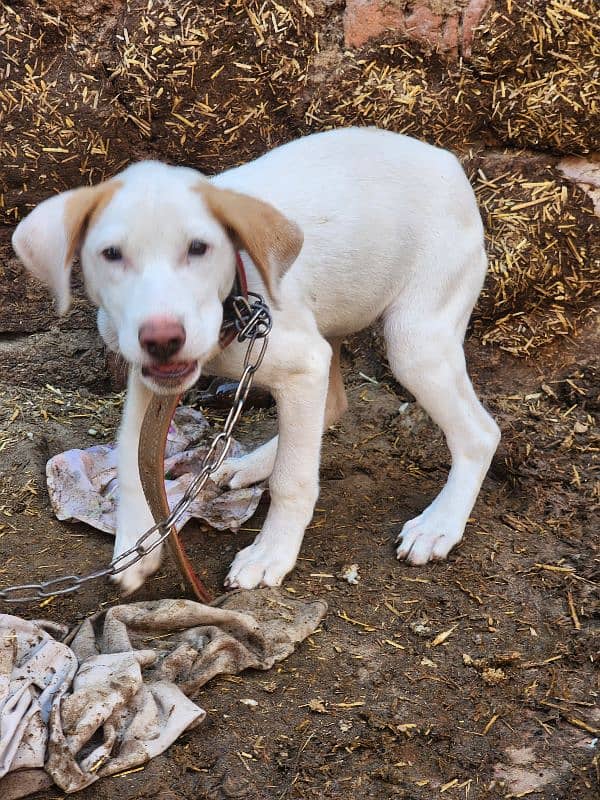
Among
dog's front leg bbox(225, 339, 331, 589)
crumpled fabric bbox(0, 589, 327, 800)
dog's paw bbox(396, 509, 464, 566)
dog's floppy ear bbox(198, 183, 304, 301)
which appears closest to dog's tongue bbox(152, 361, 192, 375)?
dog's floppy ear bbox(198, 183, 304, 301)

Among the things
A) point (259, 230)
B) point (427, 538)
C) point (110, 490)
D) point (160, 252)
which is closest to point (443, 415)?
point (427, 538)

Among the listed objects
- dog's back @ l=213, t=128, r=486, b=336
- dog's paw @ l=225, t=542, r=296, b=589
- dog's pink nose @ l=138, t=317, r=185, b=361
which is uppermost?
dog's pink nose @ l=138, t=317, r=185, b=361

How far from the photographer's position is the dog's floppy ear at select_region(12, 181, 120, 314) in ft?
10.1

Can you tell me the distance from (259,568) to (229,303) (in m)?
1.12

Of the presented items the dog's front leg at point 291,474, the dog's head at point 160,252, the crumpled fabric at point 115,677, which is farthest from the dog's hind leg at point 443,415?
the dog's head at point 160,252

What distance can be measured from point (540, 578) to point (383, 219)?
1.63 meters

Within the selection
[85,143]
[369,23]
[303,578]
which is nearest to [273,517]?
[303,578]

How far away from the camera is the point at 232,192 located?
10.6 ft

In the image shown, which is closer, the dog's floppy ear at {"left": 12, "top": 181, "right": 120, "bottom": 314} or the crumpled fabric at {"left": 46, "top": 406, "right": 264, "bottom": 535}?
the dog's floppy ear at {"left": 12, "top": 181, "right": 120, "bottom": 314}

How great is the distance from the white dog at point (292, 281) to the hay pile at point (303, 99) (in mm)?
1091

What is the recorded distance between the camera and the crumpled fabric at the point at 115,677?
8.96ft

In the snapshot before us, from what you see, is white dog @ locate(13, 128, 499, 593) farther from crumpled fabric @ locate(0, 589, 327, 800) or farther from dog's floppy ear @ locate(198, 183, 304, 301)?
crumpled fabric @ locate(0, 589, 327, 800)

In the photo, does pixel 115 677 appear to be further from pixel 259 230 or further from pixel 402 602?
pixel 259 230

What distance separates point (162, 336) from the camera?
279cm
